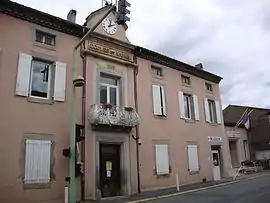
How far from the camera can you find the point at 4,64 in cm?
1339

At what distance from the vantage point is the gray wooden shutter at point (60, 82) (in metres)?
14.7

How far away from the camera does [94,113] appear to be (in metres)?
15.1

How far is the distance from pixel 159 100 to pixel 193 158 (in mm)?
4753

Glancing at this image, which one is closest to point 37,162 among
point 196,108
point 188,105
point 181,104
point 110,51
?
point 110,51

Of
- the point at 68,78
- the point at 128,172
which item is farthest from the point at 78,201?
the point at 68,78

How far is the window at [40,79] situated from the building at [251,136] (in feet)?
59.6

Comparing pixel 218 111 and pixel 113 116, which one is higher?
pixel 218 111

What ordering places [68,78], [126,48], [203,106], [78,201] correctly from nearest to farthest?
[78,201]
[68,78]
[126,48]
[203,106]

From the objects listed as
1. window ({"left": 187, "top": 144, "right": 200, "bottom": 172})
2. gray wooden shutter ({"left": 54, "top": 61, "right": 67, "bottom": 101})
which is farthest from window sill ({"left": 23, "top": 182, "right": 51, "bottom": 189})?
window ({"left": 187, "top": 144, "right": 200, "bottom": 172})

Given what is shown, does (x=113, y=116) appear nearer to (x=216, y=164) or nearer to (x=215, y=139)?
(x=215, y=139)

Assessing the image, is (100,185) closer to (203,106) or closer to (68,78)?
(68,78)

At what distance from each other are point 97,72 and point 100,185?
5.85m

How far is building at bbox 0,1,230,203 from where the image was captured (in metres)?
13.3

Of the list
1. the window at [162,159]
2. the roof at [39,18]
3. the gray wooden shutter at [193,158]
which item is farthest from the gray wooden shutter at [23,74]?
the gray wooden shutter at [193,158]
